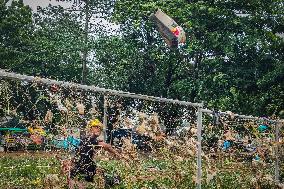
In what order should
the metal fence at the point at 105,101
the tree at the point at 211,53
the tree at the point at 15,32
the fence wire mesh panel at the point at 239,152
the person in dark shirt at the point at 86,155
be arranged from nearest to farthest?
the metal fence at the point at 105,101, the person in dark shirt at the point at 86,155, the fence wire mesh panel at the point at 239,152, the tree at the point at 211,53, the tree at the point at 15,32

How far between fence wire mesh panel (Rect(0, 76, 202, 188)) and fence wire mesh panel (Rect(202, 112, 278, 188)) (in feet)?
2.20

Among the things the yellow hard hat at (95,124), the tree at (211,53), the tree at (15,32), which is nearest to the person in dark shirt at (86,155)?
the yellow hard hat at (95,124)

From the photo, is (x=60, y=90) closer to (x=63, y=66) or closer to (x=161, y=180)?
(x=161, y=180)

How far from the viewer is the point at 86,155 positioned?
419 cm

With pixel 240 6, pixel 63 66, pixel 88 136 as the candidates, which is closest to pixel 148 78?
pixel 240 6

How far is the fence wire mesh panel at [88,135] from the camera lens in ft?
11.9

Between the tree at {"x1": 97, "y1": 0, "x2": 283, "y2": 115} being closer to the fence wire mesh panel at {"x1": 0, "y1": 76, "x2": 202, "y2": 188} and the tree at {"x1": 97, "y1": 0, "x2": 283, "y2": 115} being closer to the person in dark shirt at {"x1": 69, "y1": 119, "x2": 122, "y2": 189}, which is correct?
the fence wire mesh panel at {"x1": 0, "y1": 76, "x2": 202, "y2": 188}

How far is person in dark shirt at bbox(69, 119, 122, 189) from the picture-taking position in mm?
4027

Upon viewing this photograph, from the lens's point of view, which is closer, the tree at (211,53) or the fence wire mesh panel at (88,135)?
the fence wire mesh panel at (88,135)

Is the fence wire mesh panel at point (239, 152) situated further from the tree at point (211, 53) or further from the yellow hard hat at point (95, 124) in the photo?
the tree at point (211, 53)

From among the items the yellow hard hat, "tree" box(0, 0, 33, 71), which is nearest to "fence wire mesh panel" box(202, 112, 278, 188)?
the yellow hard hat

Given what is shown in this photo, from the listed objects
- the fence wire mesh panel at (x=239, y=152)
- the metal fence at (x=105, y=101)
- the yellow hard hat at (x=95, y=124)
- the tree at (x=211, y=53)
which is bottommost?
the fence wire mesh panel at (x=239, y=152)

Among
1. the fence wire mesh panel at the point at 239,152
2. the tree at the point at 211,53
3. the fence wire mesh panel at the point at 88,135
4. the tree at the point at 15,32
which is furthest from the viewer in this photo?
the tree at the point at 15,32

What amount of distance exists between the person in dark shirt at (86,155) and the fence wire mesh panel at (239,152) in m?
2.61
